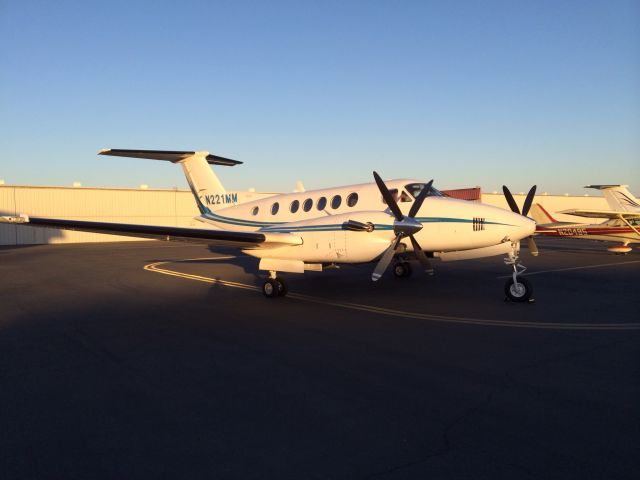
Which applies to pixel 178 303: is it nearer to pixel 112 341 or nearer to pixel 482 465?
pixel 112 341

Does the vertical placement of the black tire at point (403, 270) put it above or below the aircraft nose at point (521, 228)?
below

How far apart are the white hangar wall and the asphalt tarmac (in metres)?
30.0

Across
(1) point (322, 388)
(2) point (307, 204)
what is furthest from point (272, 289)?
(1) point (322, 388)

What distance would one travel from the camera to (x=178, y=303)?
38.9 feet

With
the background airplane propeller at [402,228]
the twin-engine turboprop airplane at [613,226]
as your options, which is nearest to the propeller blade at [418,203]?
the background airplane propeller at [402,228]

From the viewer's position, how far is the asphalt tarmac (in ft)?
13.1

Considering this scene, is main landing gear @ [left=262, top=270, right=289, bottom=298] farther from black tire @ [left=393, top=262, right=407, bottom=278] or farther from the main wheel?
the main wheel

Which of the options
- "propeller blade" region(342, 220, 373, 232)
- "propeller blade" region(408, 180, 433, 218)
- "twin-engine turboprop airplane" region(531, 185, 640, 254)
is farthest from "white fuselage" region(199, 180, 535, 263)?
"twin-engine turboprop airplane" region(531, 185, 640, 254)

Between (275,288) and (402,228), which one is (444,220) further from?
(275,288)

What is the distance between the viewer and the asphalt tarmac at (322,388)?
13.1 ft

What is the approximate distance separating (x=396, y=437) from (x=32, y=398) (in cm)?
437

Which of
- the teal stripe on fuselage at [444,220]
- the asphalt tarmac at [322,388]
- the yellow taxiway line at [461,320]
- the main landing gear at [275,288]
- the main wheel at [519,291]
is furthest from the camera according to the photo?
the main landing gear at [275,288]

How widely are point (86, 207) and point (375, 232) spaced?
36211mm

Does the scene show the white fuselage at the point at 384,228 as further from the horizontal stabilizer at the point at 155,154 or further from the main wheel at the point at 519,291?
the horizontal stabilizer at the point at 155,154
